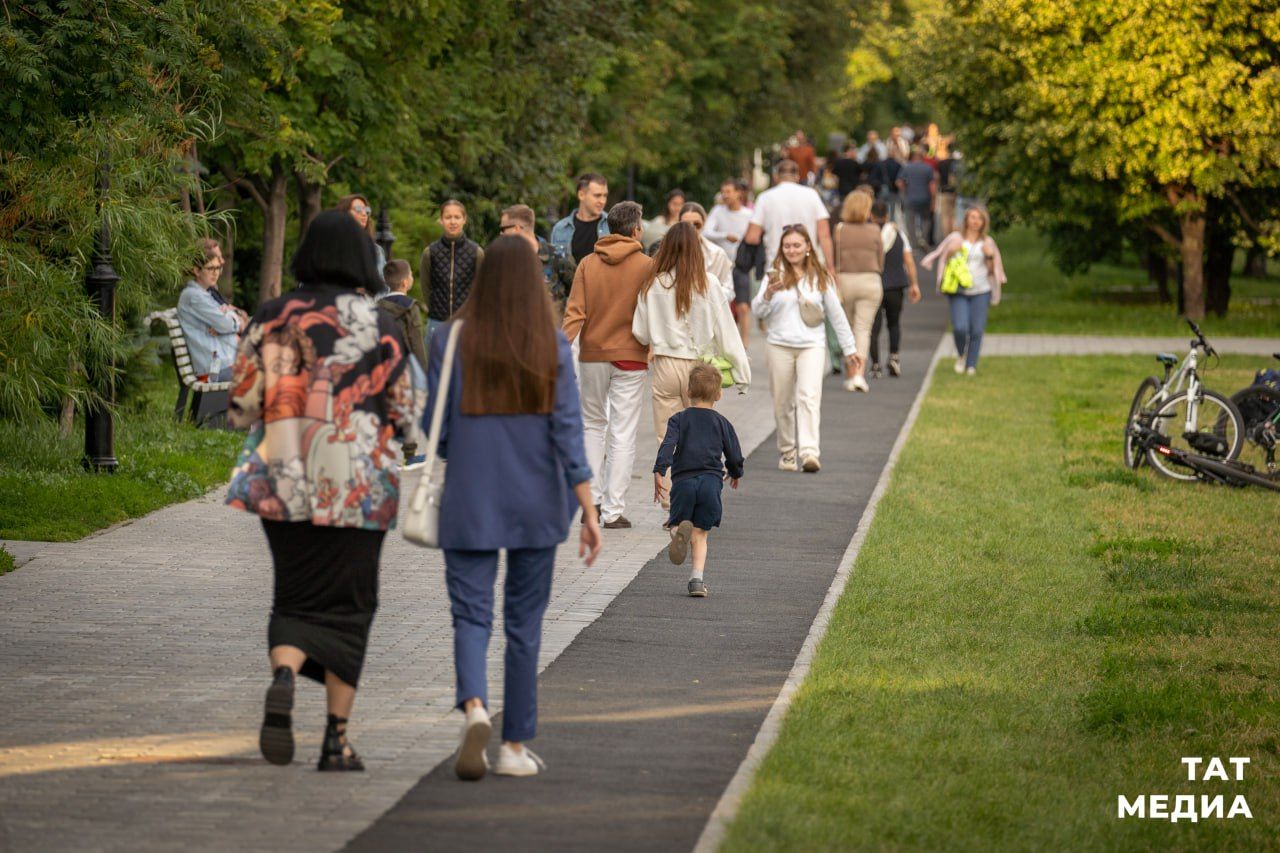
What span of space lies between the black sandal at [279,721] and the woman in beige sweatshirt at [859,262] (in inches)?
517

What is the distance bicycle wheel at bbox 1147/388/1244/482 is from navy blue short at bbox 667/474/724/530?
559 centimetres

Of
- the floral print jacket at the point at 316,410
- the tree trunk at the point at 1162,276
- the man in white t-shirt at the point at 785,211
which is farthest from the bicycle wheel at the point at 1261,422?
the tree trunk at the point at 1162,276

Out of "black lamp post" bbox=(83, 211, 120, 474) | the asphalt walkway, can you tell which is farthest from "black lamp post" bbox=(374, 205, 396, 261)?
the asphalt walkway

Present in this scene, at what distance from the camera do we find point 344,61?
16.8m

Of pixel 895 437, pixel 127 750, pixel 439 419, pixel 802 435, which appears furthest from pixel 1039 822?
pixel 895 437

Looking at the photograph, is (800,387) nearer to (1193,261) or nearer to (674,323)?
(674,323)

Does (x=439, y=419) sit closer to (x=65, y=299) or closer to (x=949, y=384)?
(x=65, y=299)

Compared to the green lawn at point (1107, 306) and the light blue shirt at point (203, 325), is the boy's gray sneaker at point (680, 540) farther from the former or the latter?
the green lawn at point (1107, 306)

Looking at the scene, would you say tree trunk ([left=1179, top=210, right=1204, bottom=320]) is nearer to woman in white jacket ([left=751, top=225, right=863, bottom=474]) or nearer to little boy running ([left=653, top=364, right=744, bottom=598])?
woman in white jacket ([left=751, top=225, right=863, bottom=474])

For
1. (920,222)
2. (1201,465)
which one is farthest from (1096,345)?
(920,222)

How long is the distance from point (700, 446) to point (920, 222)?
34.1 meters

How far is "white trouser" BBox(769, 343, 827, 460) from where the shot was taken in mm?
13680

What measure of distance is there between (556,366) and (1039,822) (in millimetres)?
2117

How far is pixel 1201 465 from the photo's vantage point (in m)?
13.5
